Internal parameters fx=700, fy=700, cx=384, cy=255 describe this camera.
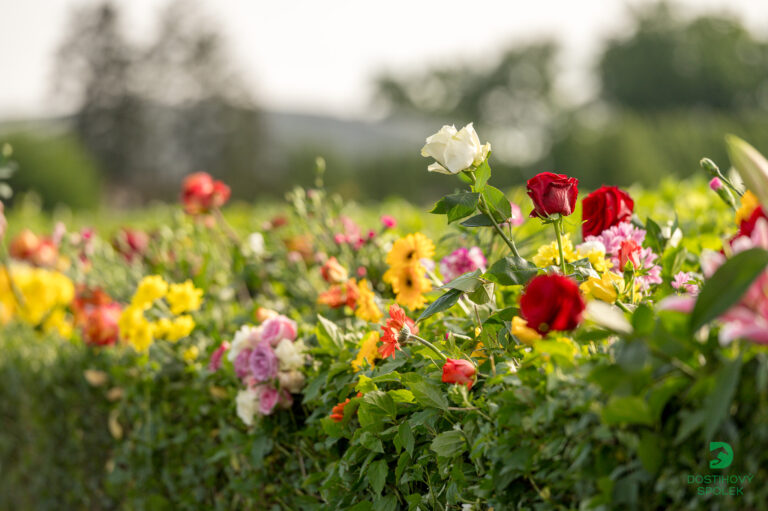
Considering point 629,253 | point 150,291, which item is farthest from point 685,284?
point 150,291

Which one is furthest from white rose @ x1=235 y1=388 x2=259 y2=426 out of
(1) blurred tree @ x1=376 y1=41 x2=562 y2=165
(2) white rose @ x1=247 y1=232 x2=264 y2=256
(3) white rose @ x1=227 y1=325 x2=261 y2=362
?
(1) blurred tree @ x1=376 y1=41 x2=562 y2=165

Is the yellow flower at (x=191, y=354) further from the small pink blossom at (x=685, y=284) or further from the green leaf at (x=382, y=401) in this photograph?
the small pink blossom at (x=685, y=284)

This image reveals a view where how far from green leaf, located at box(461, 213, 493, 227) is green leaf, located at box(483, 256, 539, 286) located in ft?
0.37

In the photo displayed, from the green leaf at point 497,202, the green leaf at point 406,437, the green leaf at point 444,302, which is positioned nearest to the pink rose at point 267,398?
the green leaf at point 406,437

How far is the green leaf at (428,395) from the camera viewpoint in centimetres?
151

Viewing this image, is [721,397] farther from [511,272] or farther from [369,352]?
[369,352]

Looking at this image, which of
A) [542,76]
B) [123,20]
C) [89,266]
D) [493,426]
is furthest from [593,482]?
[542,76]

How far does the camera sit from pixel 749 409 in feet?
3.48

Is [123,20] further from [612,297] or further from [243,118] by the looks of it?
[612,297]

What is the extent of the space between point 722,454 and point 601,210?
2.98ft

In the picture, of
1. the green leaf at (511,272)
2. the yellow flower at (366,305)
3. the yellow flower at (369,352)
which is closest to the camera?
the green leaf at (511,272)

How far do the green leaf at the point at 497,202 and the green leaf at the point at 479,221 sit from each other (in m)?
0.03

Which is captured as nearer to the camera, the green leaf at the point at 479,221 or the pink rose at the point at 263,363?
the green leaf at the point at 479,221

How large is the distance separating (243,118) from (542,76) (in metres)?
21.9
